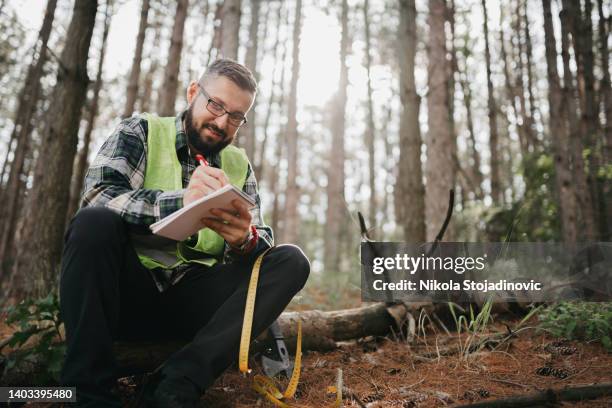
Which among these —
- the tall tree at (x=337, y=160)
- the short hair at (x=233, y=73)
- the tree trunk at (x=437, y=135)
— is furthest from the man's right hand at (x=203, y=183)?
the tall tree at (x=337, y=160)

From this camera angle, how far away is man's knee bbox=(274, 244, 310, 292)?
2.06 m

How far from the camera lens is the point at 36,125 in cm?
1409

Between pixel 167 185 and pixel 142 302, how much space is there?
0.61 meters

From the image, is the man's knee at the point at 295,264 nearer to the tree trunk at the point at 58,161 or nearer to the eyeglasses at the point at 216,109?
the eyeglasses at the point at 216,109

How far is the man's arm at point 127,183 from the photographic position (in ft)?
6.00

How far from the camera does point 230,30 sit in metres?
5.66

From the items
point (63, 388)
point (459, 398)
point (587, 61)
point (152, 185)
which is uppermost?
point (587, 61)

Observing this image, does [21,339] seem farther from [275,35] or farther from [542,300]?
[275,35]

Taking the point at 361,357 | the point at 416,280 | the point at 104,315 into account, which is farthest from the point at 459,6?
the point at 104,315

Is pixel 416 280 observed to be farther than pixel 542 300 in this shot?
Yes

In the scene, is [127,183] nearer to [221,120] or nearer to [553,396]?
[221,120]

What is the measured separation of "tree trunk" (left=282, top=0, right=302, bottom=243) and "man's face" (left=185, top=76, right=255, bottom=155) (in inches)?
310

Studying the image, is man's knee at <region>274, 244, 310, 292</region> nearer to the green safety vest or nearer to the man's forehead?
the green safety vest

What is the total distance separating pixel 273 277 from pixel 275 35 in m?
14.7
